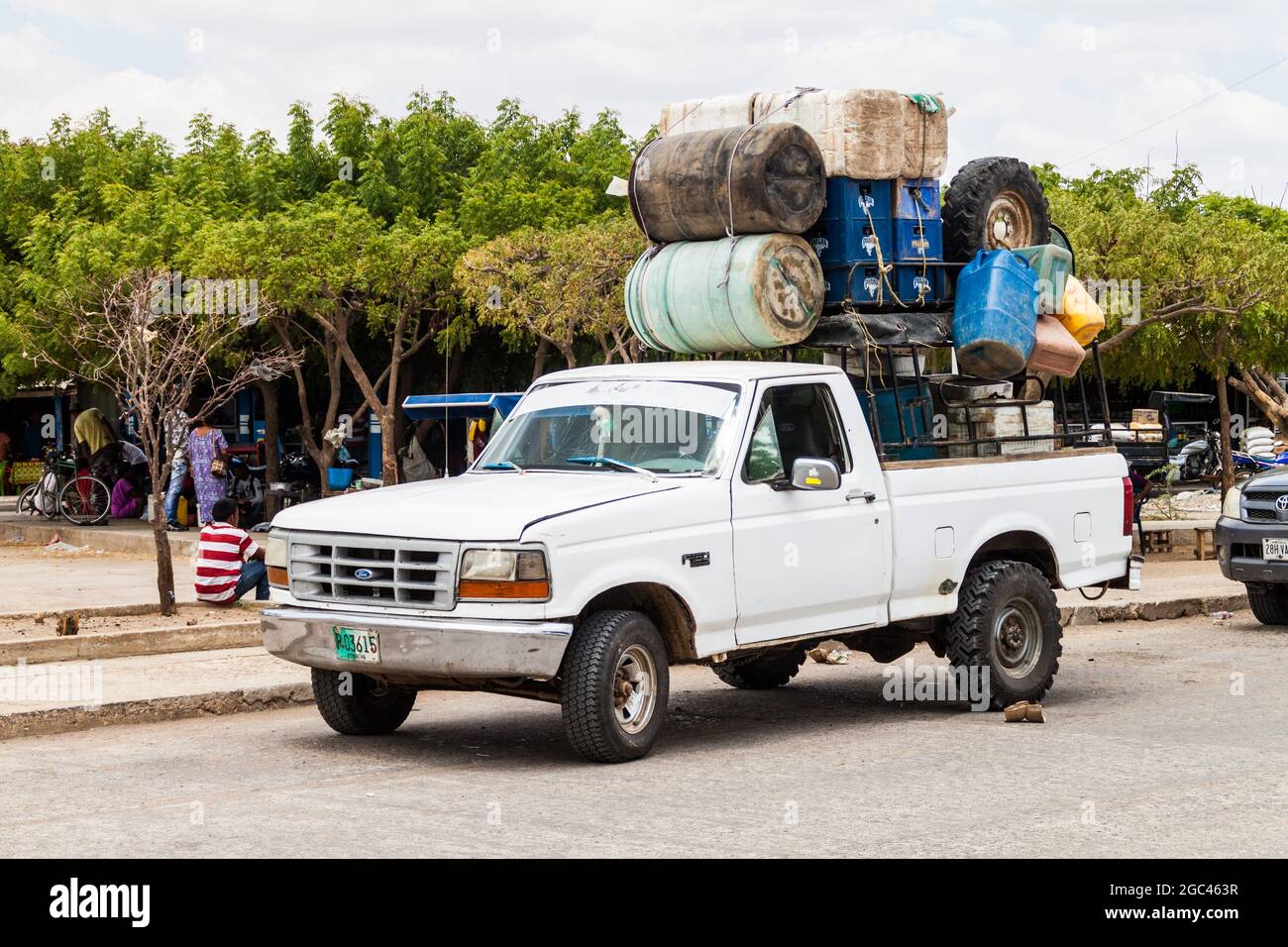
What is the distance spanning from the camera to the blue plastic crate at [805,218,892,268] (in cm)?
1052

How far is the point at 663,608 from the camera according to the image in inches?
336

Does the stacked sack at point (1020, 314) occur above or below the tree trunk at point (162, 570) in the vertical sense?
above

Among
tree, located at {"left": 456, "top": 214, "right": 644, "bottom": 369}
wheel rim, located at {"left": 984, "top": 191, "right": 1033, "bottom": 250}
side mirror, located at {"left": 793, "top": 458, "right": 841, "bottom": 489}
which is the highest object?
tree, located at {"left": 456, "top": 214, "right": 644, "bottom": 369}

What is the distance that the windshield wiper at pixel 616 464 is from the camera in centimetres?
871

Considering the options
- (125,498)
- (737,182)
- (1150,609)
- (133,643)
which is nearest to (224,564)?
(133,643)

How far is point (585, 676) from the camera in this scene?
26.2 ft

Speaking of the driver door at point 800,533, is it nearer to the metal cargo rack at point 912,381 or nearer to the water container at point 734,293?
the metal cargo rack at point 912,381

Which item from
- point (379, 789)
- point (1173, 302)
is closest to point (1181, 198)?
point (1173, 302)

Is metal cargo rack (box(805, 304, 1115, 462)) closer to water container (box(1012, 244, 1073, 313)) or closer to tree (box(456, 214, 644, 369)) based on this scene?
water container (box(1012, 244, 1073, 313))

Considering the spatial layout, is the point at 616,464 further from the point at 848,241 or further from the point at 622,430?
the point at 848,241

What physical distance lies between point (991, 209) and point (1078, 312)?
0.90 meters

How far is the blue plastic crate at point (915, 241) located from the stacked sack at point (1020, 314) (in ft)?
0.85

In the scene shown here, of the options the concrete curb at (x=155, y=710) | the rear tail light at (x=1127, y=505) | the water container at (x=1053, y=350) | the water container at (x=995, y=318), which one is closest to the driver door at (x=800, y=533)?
the water container at (x=995, y=318)

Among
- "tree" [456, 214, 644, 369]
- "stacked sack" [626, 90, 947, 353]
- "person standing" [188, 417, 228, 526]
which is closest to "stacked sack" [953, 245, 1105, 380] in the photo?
"stacked sack" [626, 90, 947, 353]
